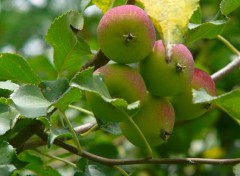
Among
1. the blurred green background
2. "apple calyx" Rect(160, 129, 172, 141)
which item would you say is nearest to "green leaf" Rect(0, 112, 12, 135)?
"apple calyx" Rect(160, 129, 172, 141)

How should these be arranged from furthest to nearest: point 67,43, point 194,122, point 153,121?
point 194,122 → point 67,43 → point 153,121

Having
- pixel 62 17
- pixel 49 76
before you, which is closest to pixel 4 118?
pixel 62 17

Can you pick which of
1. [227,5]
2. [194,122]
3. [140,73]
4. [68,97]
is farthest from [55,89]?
[194,122]

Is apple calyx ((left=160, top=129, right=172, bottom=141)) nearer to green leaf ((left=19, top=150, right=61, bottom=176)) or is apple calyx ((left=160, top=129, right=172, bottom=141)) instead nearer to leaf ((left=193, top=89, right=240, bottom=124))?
leaf ((left=193, top=89, right=240, bottom=124))

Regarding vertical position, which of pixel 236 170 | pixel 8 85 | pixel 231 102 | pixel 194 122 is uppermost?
pixel 8 85

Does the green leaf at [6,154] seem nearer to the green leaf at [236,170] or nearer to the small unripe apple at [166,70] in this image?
the small unripe apple at [166,70]

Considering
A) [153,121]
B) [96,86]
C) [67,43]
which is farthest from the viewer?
[67,43]

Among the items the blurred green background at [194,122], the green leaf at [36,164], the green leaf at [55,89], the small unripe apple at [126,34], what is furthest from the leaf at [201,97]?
the blurred green background at [194,122]

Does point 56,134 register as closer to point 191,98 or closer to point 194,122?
point 191,98
